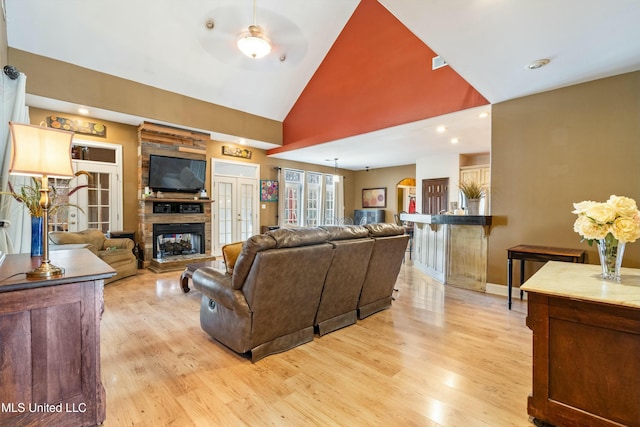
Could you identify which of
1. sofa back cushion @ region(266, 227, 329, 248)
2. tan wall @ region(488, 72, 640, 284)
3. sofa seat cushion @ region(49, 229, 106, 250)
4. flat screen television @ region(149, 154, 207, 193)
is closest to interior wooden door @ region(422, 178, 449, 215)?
tan wall @ region(488, 72, 640, 284)

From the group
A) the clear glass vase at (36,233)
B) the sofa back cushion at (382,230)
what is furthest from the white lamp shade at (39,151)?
the sofa back cushion at (382,230)

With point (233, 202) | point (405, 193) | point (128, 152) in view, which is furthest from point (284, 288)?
point (405, 193)

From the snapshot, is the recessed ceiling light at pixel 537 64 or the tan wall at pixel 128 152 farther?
the tan wall at pixel 128 152

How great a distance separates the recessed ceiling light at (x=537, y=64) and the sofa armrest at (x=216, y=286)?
12.0 ft

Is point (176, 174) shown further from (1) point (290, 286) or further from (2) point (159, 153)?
(1) point (290, 286)

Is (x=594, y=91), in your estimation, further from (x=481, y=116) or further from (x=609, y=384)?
(x=609, y=384)

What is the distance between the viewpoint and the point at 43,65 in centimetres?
443

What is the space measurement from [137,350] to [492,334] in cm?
319

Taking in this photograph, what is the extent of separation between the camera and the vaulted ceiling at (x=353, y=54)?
2482mm

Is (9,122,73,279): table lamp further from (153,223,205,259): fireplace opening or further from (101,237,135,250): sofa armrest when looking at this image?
(153,223,205,259): fireplace opening

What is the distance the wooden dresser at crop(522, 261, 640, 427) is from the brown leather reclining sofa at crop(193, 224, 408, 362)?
141cm

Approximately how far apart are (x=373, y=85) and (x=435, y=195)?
3967 millimetres

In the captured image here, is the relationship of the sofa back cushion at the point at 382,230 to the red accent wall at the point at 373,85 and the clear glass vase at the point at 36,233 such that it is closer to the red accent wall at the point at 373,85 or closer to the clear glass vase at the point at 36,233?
the red accent wall at the point at 373,85

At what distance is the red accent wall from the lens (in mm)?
4559
